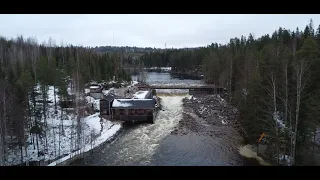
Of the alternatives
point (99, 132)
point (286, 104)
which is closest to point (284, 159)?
point (286, 104)

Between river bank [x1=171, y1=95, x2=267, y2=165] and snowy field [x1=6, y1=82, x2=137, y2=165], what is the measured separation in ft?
21.6

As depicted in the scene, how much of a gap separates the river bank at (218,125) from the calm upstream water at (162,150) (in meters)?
0.32

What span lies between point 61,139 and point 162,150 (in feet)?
27.4

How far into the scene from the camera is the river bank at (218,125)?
63.6 feet

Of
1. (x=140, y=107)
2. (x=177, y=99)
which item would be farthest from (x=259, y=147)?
(x=177, y=99)

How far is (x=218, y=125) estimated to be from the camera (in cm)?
2631

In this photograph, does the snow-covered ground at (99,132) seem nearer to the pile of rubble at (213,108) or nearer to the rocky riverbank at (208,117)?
the rocky riverbank at (208,117)

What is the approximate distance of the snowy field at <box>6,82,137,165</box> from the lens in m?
18.0

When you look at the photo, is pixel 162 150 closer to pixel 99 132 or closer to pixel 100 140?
pixel 100 140

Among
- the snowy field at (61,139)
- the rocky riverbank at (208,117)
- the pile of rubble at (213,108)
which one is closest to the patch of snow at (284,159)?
the rocky riverbank at (208,117)

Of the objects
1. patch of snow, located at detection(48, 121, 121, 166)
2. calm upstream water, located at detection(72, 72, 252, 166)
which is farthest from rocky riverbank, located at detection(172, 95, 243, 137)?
patch of snow, located at detection(48, 121, 121, 166)

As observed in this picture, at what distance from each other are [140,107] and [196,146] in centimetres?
1056
